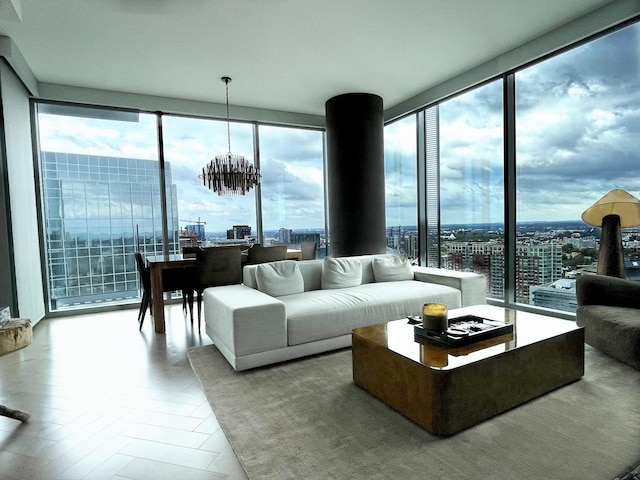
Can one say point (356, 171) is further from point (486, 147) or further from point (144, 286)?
point (144, 286)

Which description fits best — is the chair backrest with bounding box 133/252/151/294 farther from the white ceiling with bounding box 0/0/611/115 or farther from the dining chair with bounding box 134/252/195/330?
the white ceiling with bounding box 0/0/611/115

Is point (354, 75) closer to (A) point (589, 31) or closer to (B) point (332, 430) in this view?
(A) point (589, 31)

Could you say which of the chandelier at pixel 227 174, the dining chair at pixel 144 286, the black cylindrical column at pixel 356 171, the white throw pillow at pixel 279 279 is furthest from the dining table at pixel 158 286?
the black cylindrical column at pixel 356 171

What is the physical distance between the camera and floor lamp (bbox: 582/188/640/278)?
10.3 ft

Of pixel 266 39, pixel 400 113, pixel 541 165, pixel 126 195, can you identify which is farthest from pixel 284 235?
pixel 541 165

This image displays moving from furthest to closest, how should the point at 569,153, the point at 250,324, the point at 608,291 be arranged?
the point at 569,153
the point at 608,291
the point at 250,324

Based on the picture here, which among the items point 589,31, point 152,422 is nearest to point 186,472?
point 152,422

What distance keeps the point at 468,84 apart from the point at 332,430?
14.4 feet

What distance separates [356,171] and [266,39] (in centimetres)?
218

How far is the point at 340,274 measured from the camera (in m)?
3.79

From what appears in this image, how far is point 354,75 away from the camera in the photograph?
15.1 ft

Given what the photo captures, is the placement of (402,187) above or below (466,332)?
above

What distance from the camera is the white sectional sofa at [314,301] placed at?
8.64 feet

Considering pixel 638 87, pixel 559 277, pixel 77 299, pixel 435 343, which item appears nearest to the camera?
pixel 435 343
